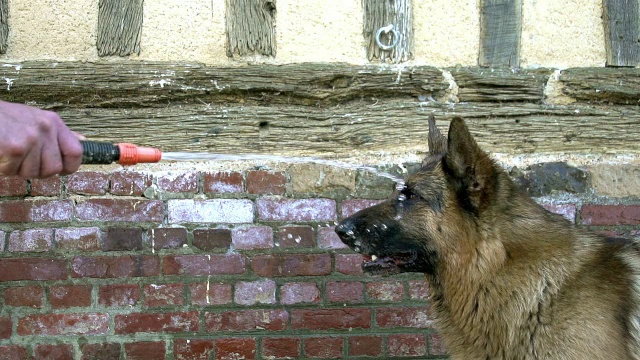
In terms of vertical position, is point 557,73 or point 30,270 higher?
point 557,73

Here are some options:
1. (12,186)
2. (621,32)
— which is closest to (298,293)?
(12,186)

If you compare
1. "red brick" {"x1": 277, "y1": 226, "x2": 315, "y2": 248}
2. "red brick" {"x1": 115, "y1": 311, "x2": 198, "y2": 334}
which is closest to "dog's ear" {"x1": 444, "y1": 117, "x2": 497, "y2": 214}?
"red brick" {"x1": 277, "y1": 226, "x2": 315, "y2": 248}

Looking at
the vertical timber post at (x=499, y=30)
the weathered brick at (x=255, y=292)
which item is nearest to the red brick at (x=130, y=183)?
the weathered brick at (x=255, y=292)

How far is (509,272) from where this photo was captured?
349cm

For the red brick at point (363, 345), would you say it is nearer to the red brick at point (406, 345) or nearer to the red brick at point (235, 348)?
the red brick at point (406, 345)

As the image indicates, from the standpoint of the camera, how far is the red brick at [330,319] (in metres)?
4.48

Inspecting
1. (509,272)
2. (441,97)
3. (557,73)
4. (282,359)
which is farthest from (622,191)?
(282,359)

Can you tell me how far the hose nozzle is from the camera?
2.94 metres

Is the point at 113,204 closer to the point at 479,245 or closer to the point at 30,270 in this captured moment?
the point at 30,270

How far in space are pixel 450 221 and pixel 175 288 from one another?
1.71 metres

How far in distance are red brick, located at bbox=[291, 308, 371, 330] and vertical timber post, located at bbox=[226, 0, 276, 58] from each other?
1554mm

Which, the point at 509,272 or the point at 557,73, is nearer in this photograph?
the point at 509,272

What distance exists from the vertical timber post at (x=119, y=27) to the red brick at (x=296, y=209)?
45.9 inches

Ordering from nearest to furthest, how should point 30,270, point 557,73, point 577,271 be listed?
point 577,271 → point 30,270 → point 557,73
